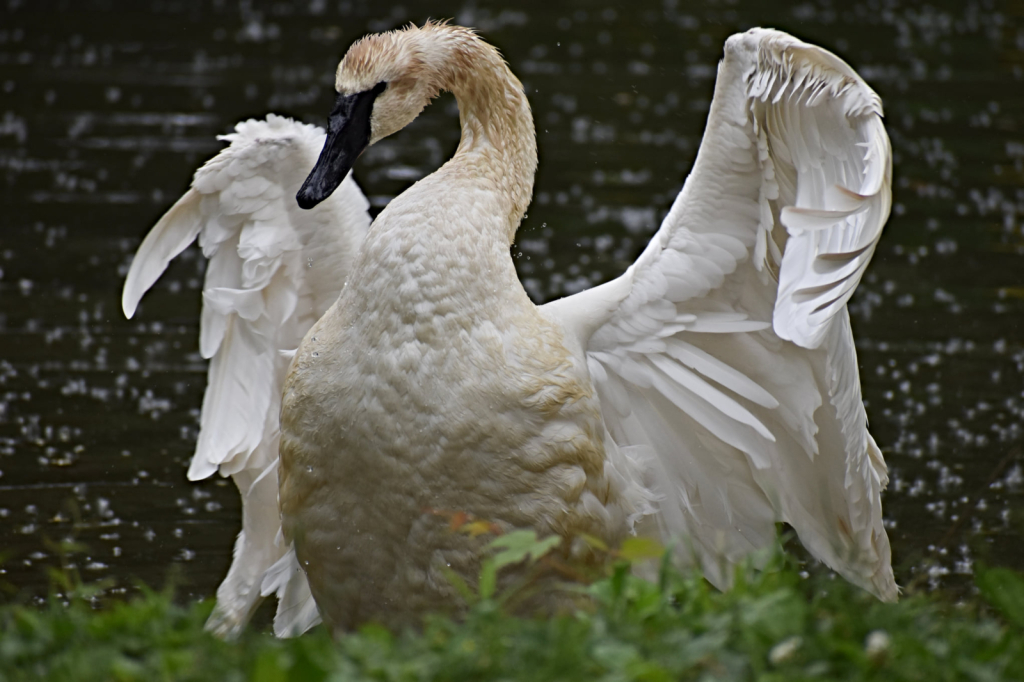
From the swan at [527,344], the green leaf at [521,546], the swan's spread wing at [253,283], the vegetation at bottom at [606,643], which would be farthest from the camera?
the swan's spread wing at [253,283]

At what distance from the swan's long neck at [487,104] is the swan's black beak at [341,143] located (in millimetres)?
244

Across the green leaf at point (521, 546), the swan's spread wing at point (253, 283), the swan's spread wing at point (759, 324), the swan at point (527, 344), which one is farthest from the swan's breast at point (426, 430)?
the green leaf at point (521, 546)

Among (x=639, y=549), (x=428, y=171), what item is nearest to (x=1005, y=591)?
(x=639, y=549)

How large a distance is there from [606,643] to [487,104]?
8.27ft

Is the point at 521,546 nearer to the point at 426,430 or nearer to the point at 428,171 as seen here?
the point at 426,430

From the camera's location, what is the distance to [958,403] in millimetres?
7402

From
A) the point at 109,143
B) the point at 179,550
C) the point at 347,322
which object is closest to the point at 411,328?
the point at 347,322

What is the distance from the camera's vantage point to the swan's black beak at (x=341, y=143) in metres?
4.68

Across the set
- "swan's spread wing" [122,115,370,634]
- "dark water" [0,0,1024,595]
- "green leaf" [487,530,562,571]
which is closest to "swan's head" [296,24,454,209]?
"swan's spread wing" [122,115,370,634]

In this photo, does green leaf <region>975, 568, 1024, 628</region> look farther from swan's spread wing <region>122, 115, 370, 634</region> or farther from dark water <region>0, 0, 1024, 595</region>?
swan's spread wing <region>122, 115, 370, 634</region>

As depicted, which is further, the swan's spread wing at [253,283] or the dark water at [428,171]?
the dark water at [428,171]

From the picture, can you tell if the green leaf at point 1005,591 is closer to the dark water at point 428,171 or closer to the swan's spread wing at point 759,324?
the swan's spread wing at point 759,324

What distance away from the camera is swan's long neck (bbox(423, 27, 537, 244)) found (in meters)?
4.82

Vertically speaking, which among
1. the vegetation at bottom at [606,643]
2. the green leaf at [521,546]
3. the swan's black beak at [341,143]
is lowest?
the vegetation at bottom at [606,643]
